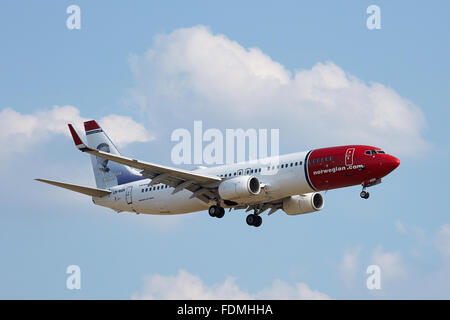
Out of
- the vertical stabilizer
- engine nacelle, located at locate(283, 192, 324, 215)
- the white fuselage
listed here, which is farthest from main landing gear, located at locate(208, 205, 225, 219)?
the vertical stabilizer

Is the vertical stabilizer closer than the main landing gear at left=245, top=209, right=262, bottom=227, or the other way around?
the main landing gear at left=245, top=209, right=262, bottom=227

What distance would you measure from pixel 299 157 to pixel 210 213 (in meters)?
8.20

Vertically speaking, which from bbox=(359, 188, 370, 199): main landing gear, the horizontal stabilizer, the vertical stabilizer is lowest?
bbox=(359, 188, 370, 199): main landing gear

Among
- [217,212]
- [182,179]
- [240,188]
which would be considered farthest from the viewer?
[217,212]

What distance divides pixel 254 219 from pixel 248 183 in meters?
7.70

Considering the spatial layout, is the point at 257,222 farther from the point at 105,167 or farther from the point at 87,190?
the point at 105,167

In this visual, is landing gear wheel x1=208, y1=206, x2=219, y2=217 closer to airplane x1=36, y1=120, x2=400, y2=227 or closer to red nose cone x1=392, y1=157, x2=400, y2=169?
airplane x1=36, y1=120, x2=400, y2=227

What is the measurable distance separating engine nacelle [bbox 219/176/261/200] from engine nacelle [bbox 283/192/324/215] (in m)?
6.65

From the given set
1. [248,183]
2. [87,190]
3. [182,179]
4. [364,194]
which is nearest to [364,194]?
[364,194]

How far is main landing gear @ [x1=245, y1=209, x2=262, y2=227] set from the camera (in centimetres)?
7156

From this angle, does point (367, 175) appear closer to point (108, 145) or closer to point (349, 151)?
point (349, 151)

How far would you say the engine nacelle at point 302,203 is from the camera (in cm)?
7056

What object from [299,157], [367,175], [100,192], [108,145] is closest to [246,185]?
[299,157]

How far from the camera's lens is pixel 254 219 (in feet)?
235
